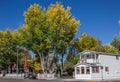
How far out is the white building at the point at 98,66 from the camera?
64681 mm

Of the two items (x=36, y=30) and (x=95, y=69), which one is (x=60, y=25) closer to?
(x=36, y=30)

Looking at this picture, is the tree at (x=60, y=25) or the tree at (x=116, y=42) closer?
the tree at (x=60, y=25)

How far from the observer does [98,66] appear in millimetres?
65562

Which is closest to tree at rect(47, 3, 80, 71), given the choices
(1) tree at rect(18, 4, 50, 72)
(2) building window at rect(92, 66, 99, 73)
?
(1) tree at rect(18, 4, 50, 72)

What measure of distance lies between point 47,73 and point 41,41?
9524mm

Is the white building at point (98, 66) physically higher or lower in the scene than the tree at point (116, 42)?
lower

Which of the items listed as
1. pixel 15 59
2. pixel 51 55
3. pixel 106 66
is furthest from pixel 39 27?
pixel 15 59

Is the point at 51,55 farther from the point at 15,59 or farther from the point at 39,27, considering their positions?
the point at 15,59

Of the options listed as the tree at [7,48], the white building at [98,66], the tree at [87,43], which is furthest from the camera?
the tree at [7,48]

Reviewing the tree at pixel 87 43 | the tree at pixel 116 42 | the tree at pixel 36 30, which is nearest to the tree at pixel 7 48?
the tree at pixel 36 30

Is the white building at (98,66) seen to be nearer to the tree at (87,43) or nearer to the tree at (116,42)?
the tree at (87,43)

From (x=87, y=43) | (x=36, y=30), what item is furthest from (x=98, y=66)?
(x=87, y=43)

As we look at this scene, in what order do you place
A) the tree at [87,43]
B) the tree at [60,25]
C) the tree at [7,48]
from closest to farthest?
the tree at [60,25] → the tree at [87,43] → the tree at [7,48]

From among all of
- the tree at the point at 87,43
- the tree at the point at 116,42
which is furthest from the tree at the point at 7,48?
the tree at the point at 116,42
